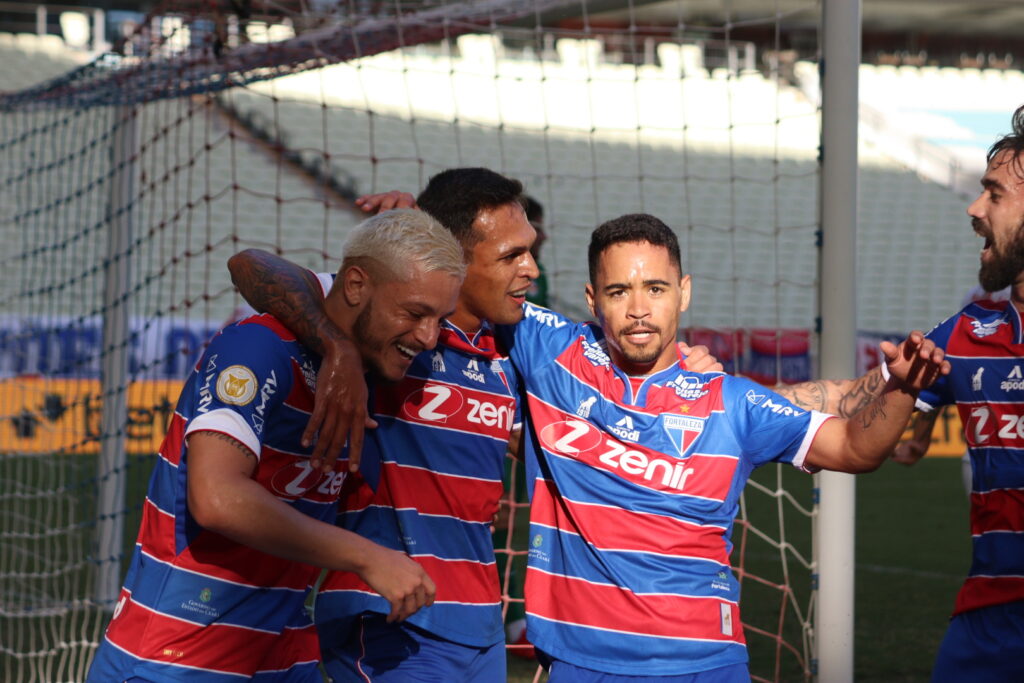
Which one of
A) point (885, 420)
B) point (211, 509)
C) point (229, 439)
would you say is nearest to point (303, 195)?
point (885, 420)

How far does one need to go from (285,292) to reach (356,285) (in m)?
0.16

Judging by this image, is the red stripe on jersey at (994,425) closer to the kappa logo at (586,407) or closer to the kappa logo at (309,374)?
the kappa logo at (586,407)

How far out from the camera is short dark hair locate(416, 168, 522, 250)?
2873mm

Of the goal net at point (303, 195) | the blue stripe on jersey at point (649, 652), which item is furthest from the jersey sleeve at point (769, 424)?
the goal net at point (303, 195)

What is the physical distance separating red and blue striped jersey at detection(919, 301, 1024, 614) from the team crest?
179 cm

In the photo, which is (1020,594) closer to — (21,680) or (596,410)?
(596,410)

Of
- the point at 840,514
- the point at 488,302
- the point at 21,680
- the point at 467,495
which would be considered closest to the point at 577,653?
the point at 467,495

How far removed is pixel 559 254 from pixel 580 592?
15.6 meters

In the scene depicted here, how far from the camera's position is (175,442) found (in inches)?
93.0

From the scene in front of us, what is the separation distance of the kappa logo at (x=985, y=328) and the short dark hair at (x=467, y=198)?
1.22 m

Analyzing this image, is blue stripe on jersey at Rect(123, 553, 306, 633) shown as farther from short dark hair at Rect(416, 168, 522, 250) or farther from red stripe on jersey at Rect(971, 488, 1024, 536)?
red stripe on jersey at Rect(971, 488, 1024, 536)

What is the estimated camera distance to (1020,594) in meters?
2.76

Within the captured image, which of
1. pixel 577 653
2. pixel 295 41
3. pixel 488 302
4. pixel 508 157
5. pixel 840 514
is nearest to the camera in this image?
pixel 577 653

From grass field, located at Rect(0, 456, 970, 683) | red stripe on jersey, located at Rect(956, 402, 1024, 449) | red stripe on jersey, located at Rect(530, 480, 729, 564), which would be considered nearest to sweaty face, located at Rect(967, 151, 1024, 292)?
red stripe on jersey, located at Rect(956, 402, 1024, 449)
